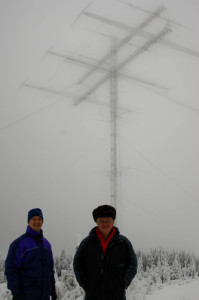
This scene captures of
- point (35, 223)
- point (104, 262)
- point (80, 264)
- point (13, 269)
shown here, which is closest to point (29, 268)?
point (13, 269)

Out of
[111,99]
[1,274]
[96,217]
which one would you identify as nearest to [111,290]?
[96,217]

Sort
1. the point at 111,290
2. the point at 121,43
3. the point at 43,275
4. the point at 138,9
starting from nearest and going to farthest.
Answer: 1. the point at 111,290
2. the point at 43,275
3. the point at 138,9
4. the point at 121,43

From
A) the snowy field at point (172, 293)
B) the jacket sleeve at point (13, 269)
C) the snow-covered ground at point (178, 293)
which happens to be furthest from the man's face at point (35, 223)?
the snow-covered ground at point (178, 293)

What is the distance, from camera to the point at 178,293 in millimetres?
6410

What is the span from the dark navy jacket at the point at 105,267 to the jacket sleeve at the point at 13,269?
612mm

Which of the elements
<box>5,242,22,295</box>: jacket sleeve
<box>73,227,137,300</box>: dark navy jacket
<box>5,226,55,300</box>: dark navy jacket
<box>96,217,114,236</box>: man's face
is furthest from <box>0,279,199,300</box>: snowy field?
<box>96,217,114,236</box>: man's face

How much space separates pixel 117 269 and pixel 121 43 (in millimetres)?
8597

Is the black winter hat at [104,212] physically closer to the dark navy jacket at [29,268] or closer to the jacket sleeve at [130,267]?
the jacket sleeve at [130,267]

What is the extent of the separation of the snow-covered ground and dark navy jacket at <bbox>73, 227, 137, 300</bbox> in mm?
4077

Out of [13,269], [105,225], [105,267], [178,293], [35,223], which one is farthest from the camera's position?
[178,293]

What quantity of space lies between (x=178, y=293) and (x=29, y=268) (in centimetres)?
462

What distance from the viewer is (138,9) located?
29.3ft

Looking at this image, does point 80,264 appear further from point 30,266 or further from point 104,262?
point 30,266

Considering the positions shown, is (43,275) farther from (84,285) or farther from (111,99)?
(111,99)
